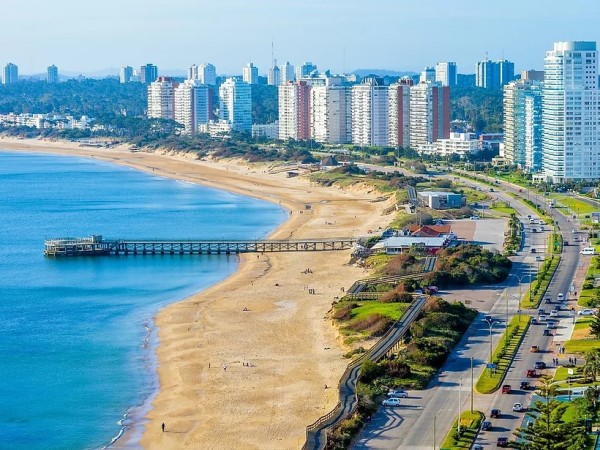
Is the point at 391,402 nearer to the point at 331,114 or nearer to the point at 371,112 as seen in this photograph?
the point at 371,112

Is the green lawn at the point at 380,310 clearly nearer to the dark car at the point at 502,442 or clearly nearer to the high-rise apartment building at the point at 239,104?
the dark car at the point at 502,442

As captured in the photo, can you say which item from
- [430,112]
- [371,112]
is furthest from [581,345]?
[371,112]

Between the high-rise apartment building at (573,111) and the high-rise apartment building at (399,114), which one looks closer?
the high-rise apartment building at (573,111)

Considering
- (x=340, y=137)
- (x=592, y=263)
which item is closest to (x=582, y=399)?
(x=592, y=263)

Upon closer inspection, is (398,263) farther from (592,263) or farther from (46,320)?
(46,320)

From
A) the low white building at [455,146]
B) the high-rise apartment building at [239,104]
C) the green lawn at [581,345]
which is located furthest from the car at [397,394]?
the high-rise apartment building at [239,104]

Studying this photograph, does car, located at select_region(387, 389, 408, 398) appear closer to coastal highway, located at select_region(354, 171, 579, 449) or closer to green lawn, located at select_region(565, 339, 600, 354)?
coastal highway, located at select_region(354, 171, 579, 449)

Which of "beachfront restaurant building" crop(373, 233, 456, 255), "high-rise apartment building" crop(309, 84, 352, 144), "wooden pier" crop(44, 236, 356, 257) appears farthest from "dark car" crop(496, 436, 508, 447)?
"high-rise apartment building" crop(309, 84, 352, 144)
